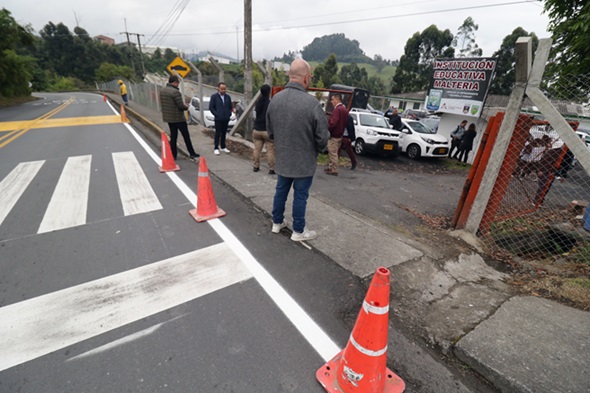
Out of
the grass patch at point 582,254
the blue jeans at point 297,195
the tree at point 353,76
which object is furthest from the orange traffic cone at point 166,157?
the tree at point 353,76

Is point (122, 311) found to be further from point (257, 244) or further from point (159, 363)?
point (257, 244)

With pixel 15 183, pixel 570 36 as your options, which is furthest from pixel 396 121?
pixel 15 183

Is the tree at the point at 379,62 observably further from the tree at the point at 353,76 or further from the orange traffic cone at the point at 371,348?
the orange traffic cone at the point at 371,348

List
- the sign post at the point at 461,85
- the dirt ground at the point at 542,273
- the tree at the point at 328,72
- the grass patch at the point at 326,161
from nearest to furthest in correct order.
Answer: the dirt ground at the point at 542,273
the grass patch at the point at 326,161
the sign post at the point at 461,85
the tree at the point at 328,72

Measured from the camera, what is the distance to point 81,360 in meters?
1.94

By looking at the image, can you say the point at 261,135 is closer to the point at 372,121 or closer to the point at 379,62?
the point at 372,121

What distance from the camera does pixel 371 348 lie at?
172 centimetres

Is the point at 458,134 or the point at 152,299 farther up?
the point at 458,134

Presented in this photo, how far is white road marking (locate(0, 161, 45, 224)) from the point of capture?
427cm

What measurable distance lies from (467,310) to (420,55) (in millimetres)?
53186

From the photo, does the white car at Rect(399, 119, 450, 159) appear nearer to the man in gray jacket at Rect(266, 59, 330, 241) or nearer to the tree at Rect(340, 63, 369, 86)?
the man in gray jacket at Rect(266, 59, 330, 241)

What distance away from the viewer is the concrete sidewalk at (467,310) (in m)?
1.95

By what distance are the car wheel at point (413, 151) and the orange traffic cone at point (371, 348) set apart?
450 inches

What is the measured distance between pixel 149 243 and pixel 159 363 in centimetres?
178
